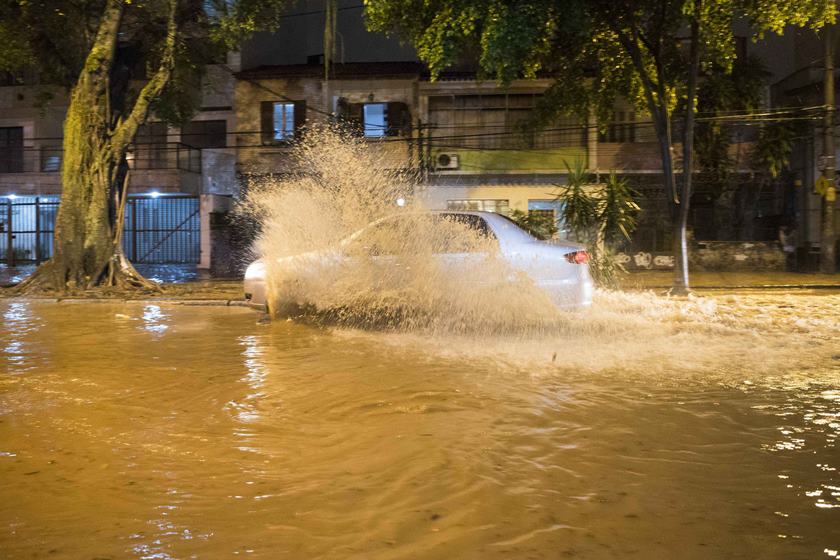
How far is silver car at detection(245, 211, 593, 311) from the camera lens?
368 inches

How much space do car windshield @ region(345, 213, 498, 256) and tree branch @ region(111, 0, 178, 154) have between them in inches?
334

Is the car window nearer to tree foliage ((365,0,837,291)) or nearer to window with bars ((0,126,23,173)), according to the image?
tree foliage ((365,0,837,291))

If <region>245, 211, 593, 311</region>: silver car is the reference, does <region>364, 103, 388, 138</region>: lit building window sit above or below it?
above

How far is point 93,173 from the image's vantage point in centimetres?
1623

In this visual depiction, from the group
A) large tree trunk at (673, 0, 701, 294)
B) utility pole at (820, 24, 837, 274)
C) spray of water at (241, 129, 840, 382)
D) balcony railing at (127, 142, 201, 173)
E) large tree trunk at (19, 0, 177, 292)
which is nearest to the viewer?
spray of water at (241, 129, 840, 382)

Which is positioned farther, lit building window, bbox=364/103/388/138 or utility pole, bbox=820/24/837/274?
lit building window, bbox=364/103/388/138

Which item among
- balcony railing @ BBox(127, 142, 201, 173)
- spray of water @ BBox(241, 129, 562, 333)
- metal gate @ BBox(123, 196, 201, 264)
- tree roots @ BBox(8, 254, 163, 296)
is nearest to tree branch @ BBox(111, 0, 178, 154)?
tree roots @ BBox(8, 254, 163, 296)

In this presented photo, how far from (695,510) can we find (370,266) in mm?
6307

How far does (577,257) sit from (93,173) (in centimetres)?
1134

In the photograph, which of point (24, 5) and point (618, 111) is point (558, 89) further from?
point (24, 5)

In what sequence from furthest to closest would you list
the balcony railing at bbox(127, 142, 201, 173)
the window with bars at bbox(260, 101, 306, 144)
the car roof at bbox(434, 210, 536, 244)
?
1. the balcony railing at bbox(127, 142, 201, 173)
2. the window with bars at bbox(260, 101, 306, 144)
3. the car roof at bbox(434, 210, 536, 244)

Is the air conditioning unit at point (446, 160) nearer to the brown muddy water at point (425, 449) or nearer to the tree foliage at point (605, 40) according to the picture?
the tree foliage at point (605, 40)

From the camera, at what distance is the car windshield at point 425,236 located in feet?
31.0

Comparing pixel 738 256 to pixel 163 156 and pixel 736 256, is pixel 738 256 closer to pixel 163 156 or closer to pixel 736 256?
pixel 736 256
